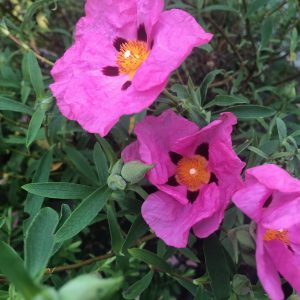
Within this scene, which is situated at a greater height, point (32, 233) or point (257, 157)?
point (32, 233)

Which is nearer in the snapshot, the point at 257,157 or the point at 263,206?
the point at 263,206

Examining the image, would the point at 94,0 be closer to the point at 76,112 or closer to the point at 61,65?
the point at 61,65

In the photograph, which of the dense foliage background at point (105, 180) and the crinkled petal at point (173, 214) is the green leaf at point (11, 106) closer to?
the dense foliage background at point (105, 180)

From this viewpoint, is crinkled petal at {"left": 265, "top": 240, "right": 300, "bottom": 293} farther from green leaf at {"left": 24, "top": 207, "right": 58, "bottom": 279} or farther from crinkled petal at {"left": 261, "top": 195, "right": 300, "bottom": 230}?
green leaf at {"left": 24, "top": 207, "right": 58, "bottom": 279}

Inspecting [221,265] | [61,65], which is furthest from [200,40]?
[221,265]

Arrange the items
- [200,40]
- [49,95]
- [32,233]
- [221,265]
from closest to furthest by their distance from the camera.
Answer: [32,233] < [200,40] < [221,265] < [49,95]

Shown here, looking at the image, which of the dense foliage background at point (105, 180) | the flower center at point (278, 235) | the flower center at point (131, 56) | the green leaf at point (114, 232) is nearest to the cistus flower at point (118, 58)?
the flower center at point (131, 56)

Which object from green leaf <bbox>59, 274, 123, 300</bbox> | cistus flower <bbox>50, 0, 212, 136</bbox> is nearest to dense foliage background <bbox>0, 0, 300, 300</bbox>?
green leaf <bbox>59, 274, 123, 300</bbox>
